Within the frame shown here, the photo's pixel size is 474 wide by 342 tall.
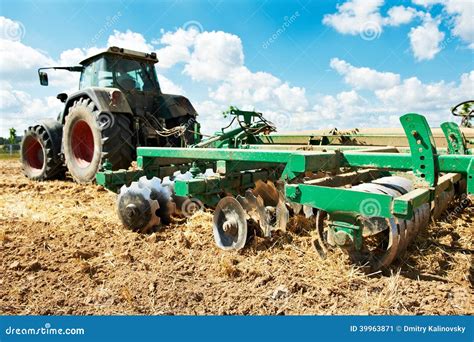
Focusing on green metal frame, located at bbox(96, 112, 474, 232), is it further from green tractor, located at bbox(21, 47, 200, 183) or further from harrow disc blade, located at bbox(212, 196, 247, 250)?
green tractor, located at bbox(21, 47, 200, 183)

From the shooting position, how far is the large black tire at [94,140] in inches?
195

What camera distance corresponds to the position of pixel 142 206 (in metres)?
3.31

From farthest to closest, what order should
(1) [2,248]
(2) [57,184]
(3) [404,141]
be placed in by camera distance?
(2) [57,184] → (3) [404,141] → (1) [2,248]

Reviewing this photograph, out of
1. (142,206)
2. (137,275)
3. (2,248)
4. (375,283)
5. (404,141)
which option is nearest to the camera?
(375,283)

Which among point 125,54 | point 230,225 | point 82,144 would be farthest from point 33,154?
point 230,225

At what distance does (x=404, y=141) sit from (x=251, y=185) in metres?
1.91

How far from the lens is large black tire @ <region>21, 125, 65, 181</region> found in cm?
648

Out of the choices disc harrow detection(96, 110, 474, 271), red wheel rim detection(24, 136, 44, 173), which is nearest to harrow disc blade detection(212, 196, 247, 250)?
disc harrow detection(96, 110, 474, 271)

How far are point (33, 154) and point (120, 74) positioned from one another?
2.62 metres

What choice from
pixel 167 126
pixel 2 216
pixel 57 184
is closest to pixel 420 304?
pixel 2 216

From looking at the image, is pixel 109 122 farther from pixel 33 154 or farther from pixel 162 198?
pixel 33 154

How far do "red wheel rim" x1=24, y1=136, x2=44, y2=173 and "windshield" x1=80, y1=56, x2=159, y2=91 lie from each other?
65.6 inches

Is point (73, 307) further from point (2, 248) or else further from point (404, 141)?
A: point (404, 141)

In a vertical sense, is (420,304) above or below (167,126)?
below
